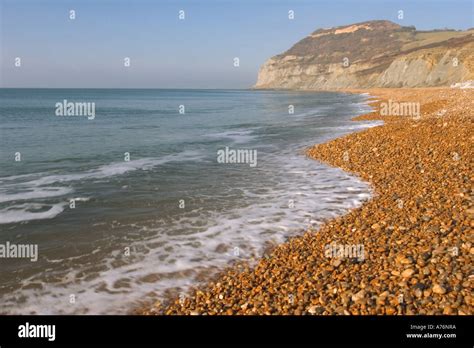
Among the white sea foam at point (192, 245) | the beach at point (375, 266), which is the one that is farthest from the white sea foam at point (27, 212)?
the beach at point (375, 266)

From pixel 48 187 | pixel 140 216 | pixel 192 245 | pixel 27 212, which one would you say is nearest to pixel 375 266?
pixel 192 245

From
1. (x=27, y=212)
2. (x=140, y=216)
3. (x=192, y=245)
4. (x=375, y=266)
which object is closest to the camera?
(x=375, y=266)

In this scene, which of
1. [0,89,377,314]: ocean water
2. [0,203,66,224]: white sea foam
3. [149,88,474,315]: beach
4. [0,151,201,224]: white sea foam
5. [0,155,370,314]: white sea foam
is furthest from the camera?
[0,151,201,224]: white sea foam

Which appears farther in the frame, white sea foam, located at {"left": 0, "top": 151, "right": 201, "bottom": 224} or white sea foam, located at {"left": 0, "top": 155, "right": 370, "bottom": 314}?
white sea foam, located at {"left": 0, "top": 151, "right": 201, "bottom": 224}

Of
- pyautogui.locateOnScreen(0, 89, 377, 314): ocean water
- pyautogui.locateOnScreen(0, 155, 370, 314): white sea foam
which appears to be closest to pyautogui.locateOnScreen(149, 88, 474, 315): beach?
pyautogui.locateOnScreen(0, 155, 370, 314): white sea foam

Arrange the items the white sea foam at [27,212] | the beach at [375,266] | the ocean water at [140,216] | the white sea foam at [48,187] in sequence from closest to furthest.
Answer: the beach at [375,266] → the ocean water at [140,216] → the white sea foam at [27,212] → the white sea foam at [48,187]

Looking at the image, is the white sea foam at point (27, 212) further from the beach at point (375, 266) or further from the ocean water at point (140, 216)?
the beach at point (375, 266)

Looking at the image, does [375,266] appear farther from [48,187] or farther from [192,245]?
[48,187]

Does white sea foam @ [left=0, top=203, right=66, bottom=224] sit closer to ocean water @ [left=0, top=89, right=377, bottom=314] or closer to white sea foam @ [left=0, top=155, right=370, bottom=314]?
ocean water @ [left=0, top=89, right=377, bottom=314]

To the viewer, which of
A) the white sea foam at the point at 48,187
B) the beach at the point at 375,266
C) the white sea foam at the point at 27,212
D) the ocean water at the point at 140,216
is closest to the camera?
the beach at the point at 375,266

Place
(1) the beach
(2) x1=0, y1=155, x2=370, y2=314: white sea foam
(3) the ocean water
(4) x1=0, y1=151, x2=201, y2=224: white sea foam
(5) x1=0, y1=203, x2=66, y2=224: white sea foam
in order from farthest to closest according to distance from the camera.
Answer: (4) x1=0, y1=151, x2=201, y2=224: white sea foam
(5) x1=0, y1=203, x2=66, y2=224: white sea foam
(3) the ocean water
(2) x1=0, y1=155, x2=370, y2=314: white sea foam
(1) the beach

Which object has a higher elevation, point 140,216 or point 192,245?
point 140,216

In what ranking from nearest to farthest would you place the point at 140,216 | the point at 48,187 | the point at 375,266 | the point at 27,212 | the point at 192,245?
the point at 375,266, the point at 192,245, the point at 140,216, the point at 27,212, the point at 48,187

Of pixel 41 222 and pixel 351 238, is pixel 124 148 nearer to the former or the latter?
pixel 41 222
